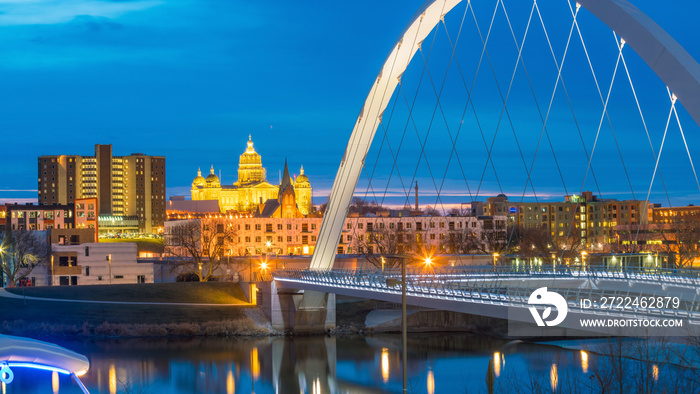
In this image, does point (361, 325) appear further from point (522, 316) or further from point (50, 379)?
point (522, 316)

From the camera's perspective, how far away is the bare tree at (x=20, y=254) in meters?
72.1

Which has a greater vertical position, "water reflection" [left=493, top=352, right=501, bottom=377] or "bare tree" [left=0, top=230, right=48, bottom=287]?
"bare tree" [left=0, top=230, right=48, bottom=287]

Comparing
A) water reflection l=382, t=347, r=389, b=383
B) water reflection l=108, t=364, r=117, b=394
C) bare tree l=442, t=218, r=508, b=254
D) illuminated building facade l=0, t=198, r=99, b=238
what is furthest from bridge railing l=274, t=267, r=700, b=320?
illuminated building facade l=0, t=198, r=99, b=238

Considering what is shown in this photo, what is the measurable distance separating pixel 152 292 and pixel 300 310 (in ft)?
40.0

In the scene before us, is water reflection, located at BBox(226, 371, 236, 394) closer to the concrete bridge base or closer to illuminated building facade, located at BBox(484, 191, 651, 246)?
the concrete bridge base

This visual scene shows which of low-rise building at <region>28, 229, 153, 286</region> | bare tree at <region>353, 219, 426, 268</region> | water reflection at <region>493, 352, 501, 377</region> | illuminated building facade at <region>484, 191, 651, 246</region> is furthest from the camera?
illuminated building facade at <region>484, 191, 651, 246</region>

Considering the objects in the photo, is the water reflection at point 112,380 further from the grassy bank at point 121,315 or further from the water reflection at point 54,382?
the grassy bank at point 121,315

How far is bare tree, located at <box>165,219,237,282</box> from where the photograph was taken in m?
77.4

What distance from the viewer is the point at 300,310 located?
55812 mm

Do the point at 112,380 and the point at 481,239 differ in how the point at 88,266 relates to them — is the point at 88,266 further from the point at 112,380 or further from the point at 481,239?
the point at 481,239

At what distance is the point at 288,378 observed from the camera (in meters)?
41.7

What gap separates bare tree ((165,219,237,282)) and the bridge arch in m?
22.9

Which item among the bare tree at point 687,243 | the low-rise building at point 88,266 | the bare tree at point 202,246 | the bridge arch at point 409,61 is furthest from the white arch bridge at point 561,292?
the low-rise building at point 88,266

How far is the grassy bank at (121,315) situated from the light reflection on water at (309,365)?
1.87 metres
